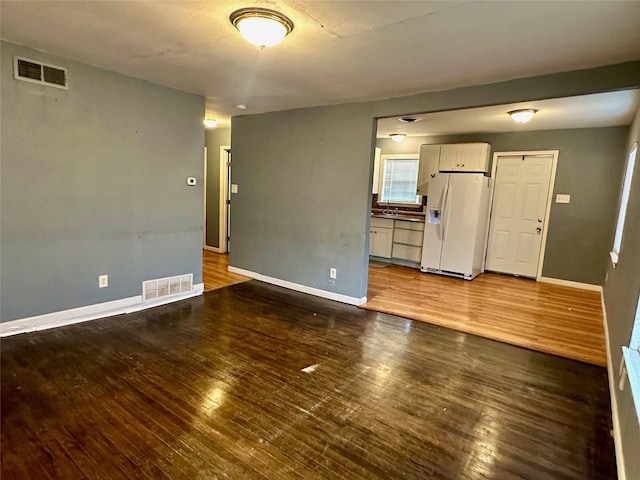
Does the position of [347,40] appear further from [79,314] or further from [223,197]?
[223,197]

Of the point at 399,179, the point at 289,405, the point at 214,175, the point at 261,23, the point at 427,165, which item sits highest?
the point at 261,23

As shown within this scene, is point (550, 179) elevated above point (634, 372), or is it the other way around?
point (550, 179)

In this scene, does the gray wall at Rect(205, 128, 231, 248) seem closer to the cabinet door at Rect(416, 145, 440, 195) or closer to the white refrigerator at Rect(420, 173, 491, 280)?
the cabinet door at Rect(416, 145, 440, 195)

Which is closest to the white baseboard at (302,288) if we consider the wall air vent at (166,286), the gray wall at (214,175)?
the wall air vent at (166,286)

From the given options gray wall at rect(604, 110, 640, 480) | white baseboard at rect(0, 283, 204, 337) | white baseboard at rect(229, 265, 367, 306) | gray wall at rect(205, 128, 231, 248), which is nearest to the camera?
gray wall at rect(604, 110, 640, 480)

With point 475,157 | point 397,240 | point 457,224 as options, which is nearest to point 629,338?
point 457,224

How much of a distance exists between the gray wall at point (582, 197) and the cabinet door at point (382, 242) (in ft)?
8.13

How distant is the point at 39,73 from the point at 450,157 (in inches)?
217

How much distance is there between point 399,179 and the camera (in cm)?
682

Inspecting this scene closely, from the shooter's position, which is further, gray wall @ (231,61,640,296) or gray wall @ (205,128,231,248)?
gray wall @ (205,128,231,248)

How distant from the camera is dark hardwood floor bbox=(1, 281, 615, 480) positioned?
5.49ft

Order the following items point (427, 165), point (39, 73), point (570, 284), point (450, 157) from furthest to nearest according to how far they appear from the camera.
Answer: point (427, 165) → point (450, 157) → point (570, 284) → point (39, 73)

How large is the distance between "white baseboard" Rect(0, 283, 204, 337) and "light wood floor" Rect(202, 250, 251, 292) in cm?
69

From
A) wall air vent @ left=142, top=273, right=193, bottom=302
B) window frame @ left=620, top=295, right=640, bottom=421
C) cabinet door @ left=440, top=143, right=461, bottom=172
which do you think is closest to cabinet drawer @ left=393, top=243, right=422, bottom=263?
cabinet door @ left=440, top=143, right=461, bottom=172
